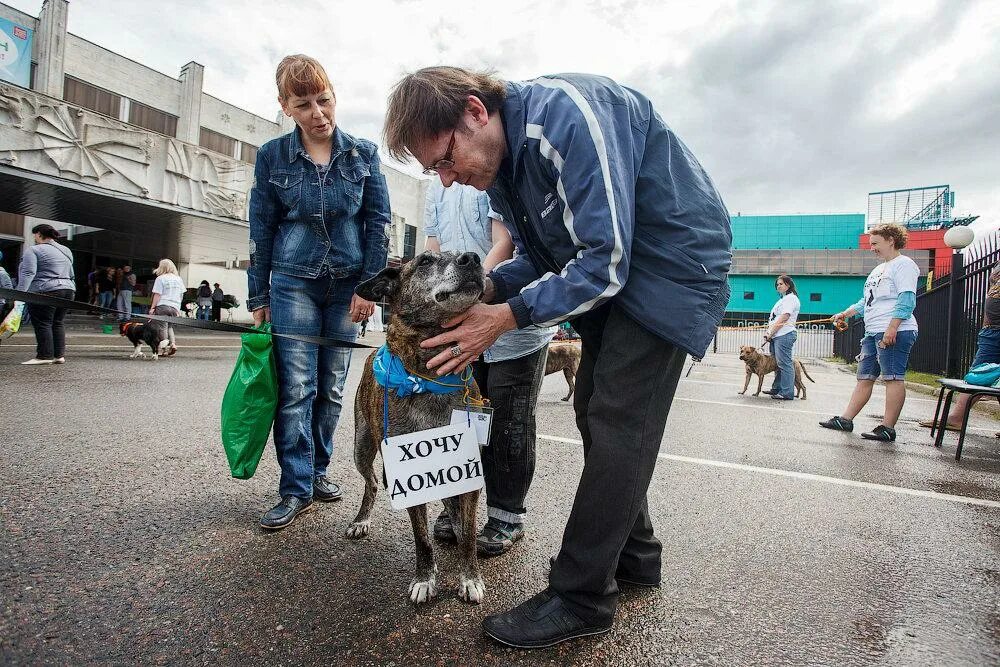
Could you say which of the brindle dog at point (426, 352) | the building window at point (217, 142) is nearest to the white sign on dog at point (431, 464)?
the brindle dog at point (426, 352)

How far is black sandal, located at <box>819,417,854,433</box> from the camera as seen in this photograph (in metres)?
5.80

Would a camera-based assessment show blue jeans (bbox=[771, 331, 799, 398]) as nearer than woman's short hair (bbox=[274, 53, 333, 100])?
No

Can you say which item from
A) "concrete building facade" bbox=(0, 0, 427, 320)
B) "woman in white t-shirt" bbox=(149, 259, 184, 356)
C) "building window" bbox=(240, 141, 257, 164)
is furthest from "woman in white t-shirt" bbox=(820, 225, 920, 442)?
"building window" bbox=(240, 141, 257, 164)

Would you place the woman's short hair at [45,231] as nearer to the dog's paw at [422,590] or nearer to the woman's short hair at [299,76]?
the woman's short hair at [299,76]

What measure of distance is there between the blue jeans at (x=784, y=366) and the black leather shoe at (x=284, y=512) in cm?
820

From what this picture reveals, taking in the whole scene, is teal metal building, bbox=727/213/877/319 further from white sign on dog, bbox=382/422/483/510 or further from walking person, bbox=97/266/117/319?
white sign on dog, bbox=382/422/483/510

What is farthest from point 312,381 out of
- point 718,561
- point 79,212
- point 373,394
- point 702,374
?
point 79,212

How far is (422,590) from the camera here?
2023 millimetres

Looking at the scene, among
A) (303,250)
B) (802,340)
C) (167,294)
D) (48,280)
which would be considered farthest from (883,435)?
(802,340)

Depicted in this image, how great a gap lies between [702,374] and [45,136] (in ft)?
60.7

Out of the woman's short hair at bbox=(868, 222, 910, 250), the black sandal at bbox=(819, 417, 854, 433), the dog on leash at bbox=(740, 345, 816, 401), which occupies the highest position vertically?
the woman's short hair at bbox=(868, 222, 910, 250)

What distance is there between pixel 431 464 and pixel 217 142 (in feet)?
95.3

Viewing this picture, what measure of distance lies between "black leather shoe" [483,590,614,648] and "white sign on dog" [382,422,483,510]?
1.58ft

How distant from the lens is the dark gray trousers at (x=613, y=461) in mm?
1785
